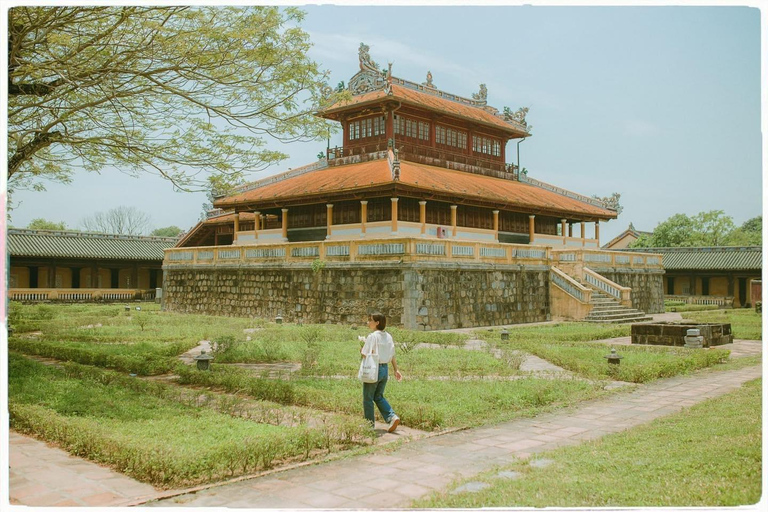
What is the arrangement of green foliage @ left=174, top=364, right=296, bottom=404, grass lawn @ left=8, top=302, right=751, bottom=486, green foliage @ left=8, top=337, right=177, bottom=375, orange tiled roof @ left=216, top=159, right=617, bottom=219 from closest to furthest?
grass lawn @ left=8, top=302, right=751, bottom=486 < green foliage @ left=174, top=364, right=296, bottom=404 < green foliage @ left=8, top=337, right=177, bottom=375 < orange tiled roof @ left=216, top=159, right=617, bottom=219

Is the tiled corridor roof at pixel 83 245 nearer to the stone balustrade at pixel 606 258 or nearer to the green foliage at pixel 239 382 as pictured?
the stone balustrade at pixel 606 258

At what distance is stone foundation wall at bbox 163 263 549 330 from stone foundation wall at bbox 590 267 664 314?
6248 millimetres

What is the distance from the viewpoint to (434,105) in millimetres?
33406

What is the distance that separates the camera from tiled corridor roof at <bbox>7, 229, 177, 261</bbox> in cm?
3906

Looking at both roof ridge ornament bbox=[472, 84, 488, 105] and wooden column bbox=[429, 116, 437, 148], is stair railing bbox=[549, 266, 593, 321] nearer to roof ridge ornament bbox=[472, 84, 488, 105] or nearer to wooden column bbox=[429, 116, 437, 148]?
wooden column bbox=[429, 116, 437, 148]

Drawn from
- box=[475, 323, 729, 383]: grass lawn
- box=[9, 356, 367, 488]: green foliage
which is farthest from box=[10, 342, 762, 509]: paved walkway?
box=[475, 323, 729, 383]: grass lawn

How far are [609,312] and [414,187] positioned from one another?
9.34 metres

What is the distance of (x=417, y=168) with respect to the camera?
3023 cm

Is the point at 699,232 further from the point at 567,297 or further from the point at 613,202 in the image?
the point at 567,297

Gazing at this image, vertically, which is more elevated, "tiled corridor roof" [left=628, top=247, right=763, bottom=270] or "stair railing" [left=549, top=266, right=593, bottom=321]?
"tiled corridor roof" [left=628, top=247, right=763, bottom=270]

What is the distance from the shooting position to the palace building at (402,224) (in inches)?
914

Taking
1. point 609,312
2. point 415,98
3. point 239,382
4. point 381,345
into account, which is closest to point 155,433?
point 381,345

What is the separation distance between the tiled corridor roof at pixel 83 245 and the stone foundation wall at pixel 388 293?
15.5 m

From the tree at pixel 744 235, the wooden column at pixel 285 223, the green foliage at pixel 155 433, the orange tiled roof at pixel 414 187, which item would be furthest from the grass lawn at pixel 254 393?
the tree at pixel 744 235
